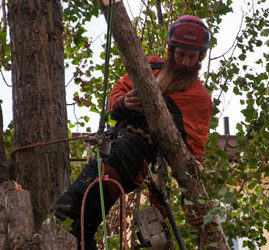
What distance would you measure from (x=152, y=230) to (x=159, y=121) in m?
0.75

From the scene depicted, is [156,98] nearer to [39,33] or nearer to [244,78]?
[39,33]

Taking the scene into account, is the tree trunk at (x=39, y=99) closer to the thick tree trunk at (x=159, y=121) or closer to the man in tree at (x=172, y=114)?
the man in tree at (x=172, y=114)

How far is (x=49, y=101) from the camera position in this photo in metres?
3.79

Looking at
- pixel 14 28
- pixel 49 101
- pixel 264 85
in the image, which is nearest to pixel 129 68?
pixel 49 101

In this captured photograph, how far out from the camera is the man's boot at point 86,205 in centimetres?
Answer: 361

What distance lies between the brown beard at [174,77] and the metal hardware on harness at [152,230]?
2.53 feet

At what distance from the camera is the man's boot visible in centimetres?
361

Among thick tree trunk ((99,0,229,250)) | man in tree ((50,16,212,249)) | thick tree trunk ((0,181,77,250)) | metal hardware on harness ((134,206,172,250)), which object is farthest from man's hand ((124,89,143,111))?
thick tree trunk ((0,181,77,250))

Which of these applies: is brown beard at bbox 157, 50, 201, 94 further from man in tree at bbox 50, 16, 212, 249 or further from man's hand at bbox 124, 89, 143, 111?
man's hand at bbox 124, 89, 143, 111

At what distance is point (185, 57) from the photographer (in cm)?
411

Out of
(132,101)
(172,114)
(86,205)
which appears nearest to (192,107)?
(172,114)

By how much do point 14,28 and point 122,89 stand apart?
782 millimetres

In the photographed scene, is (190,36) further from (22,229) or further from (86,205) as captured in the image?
(22,229)

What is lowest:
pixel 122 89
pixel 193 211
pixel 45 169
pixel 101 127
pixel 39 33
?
pixel 193 211
